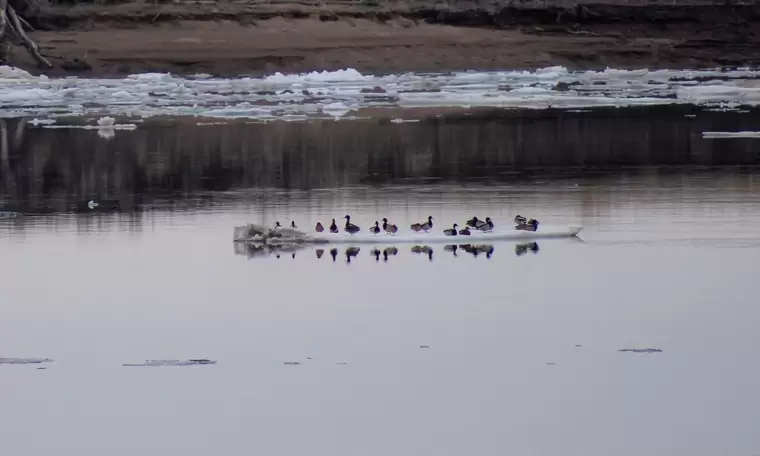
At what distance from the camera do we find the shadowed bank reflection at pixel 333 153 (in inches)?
578

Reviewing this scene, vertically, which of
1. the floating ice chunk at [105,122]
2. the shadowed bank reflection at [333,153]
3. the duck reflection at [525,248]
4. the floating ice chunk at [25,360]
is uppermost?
the floating ice chunk at [105,122]

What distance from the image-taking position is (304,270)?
31.3 ft

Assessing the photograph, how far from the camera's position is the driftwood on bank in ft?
105

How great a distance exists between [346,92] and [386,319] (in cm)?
2048

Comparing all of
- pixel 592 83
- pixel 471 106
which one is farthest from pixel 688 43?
pixel 471 106

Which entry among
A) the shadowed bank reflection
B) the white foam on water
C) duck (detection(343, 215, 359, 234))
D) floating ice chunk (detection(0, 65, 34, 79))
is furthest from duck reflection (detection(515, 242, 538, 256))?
floating ice chunk (detection(0, 65, 34, 79))

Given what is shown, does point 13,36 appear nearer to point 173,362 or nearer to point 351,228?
point 351,228

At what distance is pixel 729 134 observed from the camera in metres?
18.6

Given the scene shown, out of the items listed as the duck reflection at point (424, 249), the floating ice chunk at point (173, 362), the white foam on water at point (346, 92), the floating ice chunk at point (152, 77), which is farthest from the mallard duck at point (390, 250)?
the floating ice chunk at point (152, 77)

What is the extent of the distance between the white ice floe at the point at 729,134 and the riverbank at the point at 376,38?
1458 centimetres

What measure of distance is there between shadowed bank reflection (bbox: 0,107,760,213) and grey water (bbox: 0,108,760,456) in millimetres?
138

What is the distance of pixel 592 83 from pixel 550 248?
20.2 m

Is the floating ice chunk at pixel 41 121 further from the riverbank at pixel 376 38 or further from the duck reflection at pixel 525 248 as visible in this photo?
the duck reflection at pixel 525 248

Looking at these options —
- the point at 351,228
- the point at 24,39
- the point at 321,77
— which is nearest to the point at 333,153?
the point at 351,228
